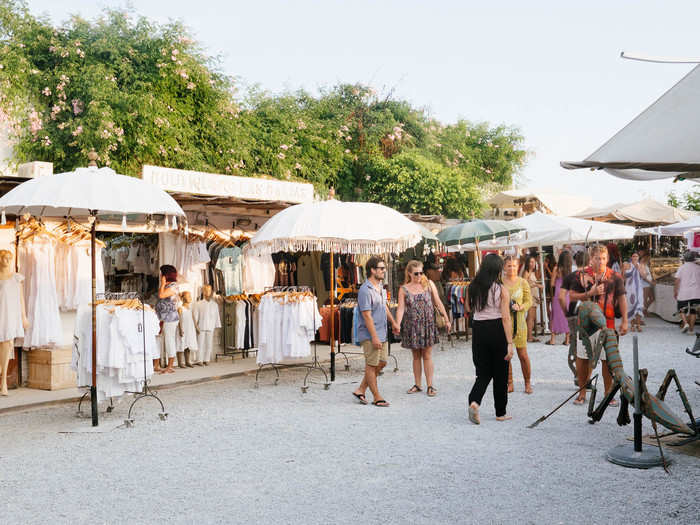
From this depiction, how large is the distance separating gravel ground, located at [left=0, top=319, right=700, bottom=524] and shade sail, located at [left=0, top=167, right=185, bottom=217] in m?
2.25

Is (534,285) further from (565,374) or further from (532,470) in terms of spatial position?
(532,470)

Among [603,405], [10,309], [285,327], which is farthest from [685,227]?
[10,309]

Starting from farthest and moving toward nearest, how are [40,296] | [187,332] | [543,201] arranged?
[543,201] < [187,332] < [40,296]

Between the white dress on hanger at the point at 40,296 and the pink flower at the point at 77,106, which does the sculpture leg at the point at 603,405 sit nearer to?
the white dress on hanger at the point at 40,296

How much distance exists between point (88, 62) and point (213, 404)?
10635mm

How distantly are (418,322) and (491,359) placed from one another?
1.54m

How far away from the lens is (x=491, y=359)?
6762 millimetres

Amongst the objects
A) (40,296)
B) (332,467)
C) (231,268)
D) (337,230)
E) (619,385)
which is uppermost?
(337,230)

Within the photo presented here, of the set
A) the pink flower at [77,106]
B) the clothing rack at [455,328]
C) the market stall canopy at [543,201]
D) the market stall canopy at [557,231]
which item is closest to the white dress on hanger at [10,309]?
the pink flower at [77,106]

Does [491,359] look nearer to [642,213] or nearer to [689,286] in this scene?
[689,286]

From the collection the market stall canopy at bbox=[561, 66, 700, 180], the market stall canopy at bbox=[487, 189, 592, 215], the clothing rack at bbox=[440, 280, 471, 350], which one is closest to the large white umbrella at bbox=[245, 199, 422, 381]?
the market stall canopy at bbox=[561, 66, 700, 180]

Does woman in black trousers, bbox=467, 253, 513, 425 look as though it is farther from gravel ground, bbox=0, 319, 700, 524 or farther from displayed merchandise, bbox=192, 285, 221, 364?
displayed merchandise, bbox=192, 285, 221, 364

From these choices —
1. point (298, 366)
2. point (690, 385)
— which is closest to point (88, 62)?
point (298, 366)

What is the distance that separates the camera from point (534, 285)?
15.1 meters
